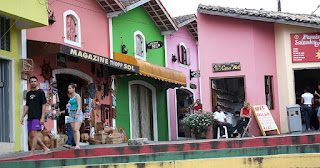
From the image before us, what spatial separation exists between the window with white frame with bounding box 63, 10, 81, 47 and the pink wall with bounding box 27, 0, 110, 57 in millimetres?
164

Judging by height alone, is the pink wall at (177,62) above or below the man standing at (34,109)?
above

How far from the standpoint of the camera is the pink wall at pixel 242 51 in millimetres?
17172

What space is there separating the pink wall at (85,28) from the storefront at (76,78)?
0.56m

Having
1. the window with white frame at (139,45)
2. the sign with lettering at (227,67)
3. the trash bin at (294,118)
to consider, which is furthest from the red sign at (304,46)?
the window with white frame at (139,45)

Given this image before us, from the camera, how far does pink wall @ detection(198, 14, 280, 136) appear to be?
56.3 feet

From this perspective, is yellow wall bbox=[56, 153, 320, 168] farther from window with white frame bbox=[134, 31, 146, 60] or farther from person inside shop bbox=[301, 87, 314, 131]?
window with white frame bbox=[134, 31, 146, 60]

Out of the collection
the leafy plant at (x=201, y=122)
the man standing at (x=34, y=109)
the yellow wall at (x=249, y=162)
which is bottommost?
the yellow wall at (x=249, y=162)

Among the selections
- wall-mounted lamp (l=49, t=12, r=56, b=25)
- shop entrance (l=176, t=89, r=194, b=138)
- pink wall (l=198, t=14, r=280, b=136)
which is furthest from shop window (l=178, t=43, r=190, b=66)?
wall-mounted lamp (l=49, t=12, r=56, b=25)

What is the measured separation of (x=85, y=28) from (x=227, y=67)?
542 cm

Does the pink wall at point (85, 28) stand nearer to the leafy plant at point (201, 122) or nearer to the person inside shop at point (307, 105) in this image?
the leafy plant at point (201, 122)

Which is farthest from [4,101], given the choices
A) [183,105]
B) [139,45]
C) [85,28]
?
[183,105]

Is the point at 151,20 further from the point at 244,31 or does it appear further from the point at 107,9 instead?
the point at 244,31

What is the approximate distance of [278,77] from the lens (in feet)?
57.7

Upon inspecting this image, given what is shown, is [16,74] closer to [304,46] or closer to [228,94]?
[228,94]
